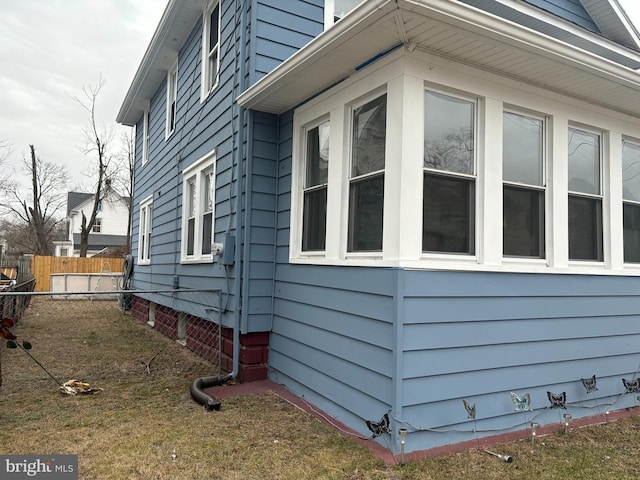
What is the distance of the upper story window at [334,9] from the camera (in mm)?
5598

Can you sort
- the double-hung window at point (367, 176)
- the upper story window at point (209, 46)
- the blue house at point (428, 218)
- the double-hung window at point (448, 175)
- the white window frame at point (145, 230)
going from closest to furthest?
the blue house at point (428, 218) < the double-hung window at point (448, 175) < the double-hung window at point (367, 176) < the upper story window at point (209, 46) < the white window frame at point (145, 230)

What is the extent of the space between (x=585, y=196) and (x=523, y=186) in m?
0.89

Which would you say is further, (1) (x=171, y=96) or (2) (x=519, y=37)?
(1) (x=171, y=96)

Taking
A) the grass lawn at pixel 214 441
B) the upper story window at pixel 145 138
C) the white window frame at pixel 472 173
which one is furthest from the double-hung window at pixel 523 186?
the upper story window at pixel 145 138

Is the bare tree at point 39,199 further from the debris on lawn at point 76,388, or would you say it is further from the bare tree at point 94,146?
the debris on lawn at point 76,388

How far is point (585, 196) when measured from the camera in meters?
4.23

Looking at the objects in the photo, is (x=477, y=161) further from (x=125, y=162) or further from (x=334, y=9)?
(x=125, y=162)

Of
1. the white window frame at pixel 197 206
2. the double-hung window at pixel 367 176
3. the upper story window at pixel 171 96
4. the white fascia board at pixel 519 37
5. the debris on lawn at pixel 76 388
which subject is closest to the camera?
the white fascia board at pixel 519 37

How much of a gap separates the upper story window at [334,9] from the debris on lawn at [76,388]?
5109 millimetres

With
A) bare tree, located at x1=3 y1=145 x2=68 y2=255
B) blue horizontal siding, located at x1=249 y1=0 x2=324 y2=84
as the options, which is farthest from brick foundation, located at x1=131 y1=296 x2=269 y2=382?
bare tree, located at x1=3 y1=145 x2=68 y2=255

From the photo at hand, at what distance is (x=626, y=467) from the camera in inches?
118

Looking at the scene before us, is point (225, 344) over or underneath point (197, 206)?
underneath

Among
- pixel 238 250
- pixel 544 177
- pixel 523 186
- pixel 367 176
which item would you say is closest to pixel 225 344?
pixel 238 250

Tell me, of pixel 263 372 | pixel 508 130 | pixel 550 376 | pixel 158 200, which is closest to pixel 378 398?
pixel 550 376
